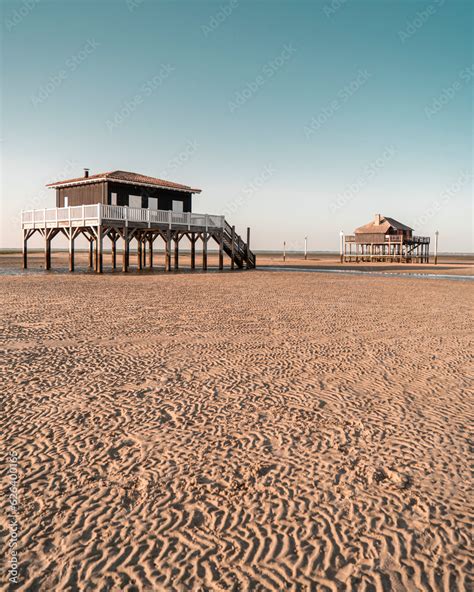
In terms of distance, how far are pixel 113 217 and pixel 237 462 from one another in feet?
76.4

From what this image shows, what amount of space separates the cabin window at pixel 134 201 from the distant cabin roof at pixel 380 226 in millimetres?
38665

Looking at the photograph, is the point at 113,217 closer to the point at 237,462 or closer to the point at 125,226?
the point at 125,226

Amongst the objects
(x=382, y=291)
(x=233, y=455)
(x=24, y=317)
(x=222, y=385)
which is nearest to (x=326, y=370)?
(x=222, y=385)

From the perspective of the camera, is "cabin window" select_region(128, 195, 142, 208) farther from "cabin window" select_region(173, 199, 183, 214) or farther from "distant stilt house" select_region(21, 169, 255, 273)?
"cabin window" select_region(173, 199, 183, 214)

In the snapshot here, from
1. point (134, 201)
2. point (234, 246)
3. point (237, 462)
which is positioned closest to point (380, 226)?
point (234, 246)

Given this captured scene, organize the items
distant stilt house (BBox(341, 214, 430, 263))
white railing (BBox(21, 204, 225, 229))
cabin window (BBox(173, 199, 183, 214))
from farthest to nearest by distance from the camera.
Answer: distant stilt house (BBox(341, 214, 430, 263)), cabin window (BBox(173, 199, 183, 214)), white railing (BBox(21, 204, 225, 229))

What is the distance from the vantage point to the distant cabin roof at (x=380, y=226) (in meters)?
58.8

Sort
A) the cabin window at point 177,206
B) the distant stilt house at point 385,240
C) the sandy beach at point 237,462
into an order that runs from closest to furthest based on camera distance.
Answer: the sandy beach at point 237,462 → the cabin window at point 177,206 → the distant stilt house at point 385,240

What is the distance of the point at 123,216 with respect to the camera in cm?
2555

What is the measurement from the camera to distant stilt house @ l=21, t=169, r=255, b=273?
83.8 feet

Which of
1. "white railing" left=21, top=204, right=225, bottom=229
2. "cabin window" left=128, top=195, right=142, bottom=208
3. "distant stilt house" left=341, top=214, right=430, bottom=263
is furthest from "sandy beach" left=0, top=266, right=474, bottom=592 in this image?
"distant stilt house" left=341, top=214, right=430, bottom=263

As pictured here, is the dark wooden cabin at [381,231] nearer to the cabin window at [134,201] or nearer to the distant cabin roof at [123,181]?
the distant cabin roof at [123,181]

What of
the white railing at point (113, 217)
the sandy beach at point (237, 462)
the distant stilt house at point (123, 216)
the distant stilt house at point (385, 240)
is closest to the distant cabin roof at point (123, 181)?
the distant stilt house at point (123, 216)

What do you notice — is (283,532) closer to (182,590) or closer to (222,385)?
(182,590)
